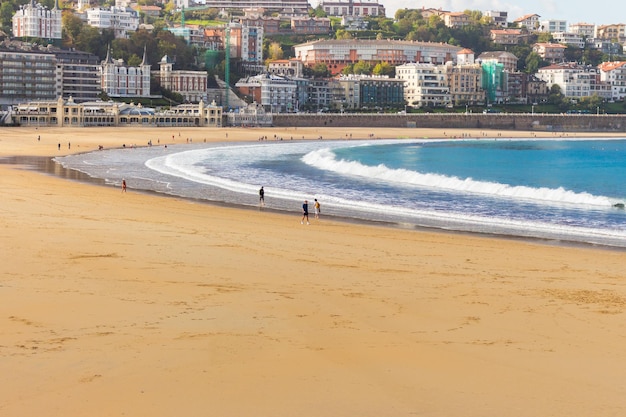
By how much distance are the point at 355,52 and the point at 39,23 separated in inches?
2009

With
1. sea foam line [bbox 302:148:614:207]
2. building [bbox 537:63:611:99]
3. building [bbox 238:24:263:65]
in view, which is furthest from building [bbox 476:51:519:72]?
sea foam line [bbox 302:148:614:207]

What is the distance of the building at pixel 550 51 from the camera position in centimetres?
17212

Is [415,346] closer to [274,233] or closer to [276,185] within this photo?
[274,233]

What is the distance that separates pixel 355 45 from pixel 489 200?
12001 centimetres

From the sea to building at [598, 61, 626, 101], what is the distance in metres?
87.7

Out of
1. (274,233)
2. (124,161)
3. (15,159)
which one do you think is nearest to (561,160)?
(124,161)

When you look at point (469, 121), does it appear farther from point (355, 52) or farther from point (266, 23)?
point (266, 23)

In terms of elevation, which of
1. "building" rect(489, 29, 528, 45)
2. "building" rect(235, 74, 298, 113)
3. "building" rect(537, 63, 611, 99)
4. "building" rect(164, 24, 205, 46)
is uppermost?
"building" rect(489, 29, 528, 45)

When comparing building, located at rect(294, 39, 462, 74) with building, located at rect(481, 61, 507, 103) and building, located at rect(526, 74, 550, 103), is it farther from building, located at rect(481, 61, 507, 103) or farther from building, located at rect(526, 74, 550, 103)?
building, located at rect(526, 74, 550, 103)

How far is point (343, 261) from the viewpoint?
1788 centimetres

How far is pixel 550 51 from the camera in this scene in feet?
566

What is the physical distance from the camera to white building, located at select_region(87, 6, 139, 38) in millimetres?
133500

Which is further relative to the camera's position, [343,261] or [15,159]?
[15,159]

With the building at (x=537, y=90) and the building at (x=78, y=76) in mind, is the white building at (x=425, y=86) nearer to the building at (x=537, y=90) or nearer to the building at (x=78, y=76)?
the building at (x=537, y=90)
